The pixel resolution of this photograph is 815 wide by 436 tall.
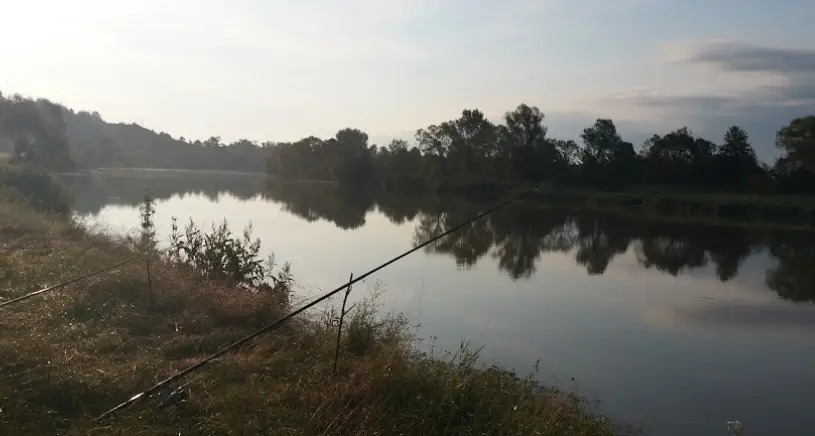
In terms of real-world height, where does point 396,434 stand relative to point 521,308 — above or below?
above

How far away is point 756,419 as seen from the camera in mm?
7172

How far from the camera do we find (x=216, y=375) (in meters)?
4.90

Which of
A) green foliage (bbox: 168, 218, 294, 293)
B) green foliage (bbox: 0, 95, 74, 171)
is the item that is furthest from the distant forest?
green foliage (bbox: 168, 218, 294, 293)

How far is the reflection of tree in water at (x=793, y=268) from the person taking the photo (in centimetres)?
1495

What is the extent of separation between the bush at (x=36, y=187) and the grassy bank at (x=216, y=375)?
13051mm

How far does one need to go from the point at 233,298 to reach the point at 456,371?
363 centimetres

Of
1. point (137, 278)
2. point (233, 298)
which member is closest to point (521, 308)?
point (233, 298)

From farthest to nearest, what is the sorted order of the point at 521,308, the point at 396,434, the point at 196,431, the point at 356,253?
→ the point at 356,253 → the point at 521,308 → the point at 396,434 → the point at 196,431

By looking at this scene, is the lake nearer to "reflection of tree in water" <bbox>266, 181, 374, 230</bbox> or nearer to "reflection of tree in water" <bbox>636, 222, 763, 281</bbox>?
"reflection of tree in water" <bbox>636, 222, 763, 281</bbox>

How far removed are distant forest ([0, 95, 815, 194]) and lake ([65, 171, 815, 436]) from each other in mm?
13659

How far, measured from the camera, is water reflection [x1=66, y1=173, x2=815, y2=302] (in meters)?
17.6

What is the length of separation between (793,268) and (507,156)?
1395 inches

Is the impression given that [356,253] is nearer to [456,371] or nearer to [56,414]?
[456,371]

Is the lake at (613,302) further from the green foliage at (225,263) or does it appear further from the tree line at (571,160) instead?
the tree line at (571,160)
